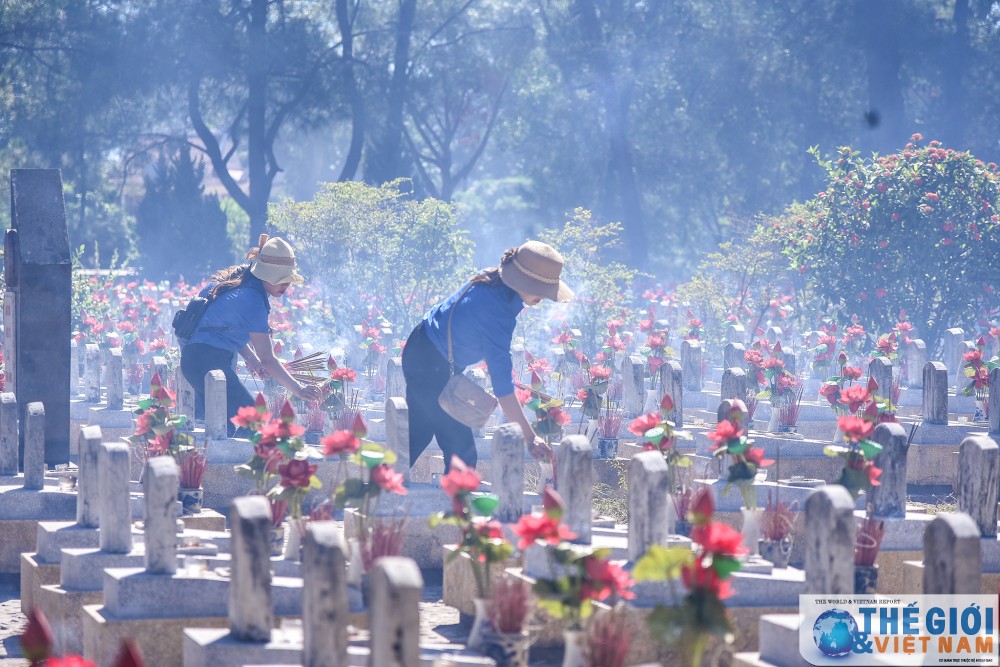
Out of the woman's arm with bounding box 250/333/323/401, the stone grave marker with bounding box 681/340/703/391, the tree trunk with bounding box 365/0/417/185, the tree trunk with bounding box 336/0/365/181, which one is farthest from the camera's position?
the tree trunk with bounding box 365/0/417/185

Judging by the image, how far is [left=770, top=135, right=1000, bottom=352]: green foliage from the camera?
68.6ft

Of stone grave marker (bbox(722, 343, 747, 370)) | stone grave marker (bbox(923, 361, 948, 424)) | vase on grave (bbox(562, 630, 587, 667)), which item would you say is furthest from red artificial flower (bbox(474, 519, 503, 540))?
stone grave marker (bbox(722, 343, 747, 370))

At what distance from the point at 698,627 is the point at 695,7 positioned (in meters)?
36.6

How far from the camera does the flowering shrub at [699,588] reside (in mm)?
4977

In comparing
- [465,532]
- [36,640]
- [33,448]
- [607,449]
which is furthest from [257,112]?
[36,640]

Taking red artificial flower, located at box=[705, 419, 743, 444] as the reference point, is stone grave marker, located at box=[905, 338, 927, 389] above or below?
above

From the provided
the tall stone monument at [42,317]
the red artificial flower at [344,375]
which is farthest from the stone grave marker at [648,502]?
the tall stone monument at [42,317]

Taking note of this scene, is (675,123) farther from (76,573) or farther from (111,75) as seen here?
(76,573)

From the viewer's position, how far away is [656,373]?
16.9 m

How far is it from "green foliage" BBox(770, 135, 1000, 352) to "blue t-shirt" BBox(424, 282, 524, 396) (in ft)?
43.0

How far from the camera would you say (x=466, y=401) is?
8.76 m

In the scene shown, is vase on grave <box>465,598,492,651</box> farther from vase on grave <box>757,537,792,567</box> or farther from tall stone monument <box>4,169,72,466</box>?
tall stone monument <box>4,169,72,466</box>

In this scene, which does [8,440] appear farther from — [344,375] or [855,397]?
[855,397]

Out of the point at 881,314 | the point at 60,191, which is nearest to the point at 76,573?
the point at 60,191
